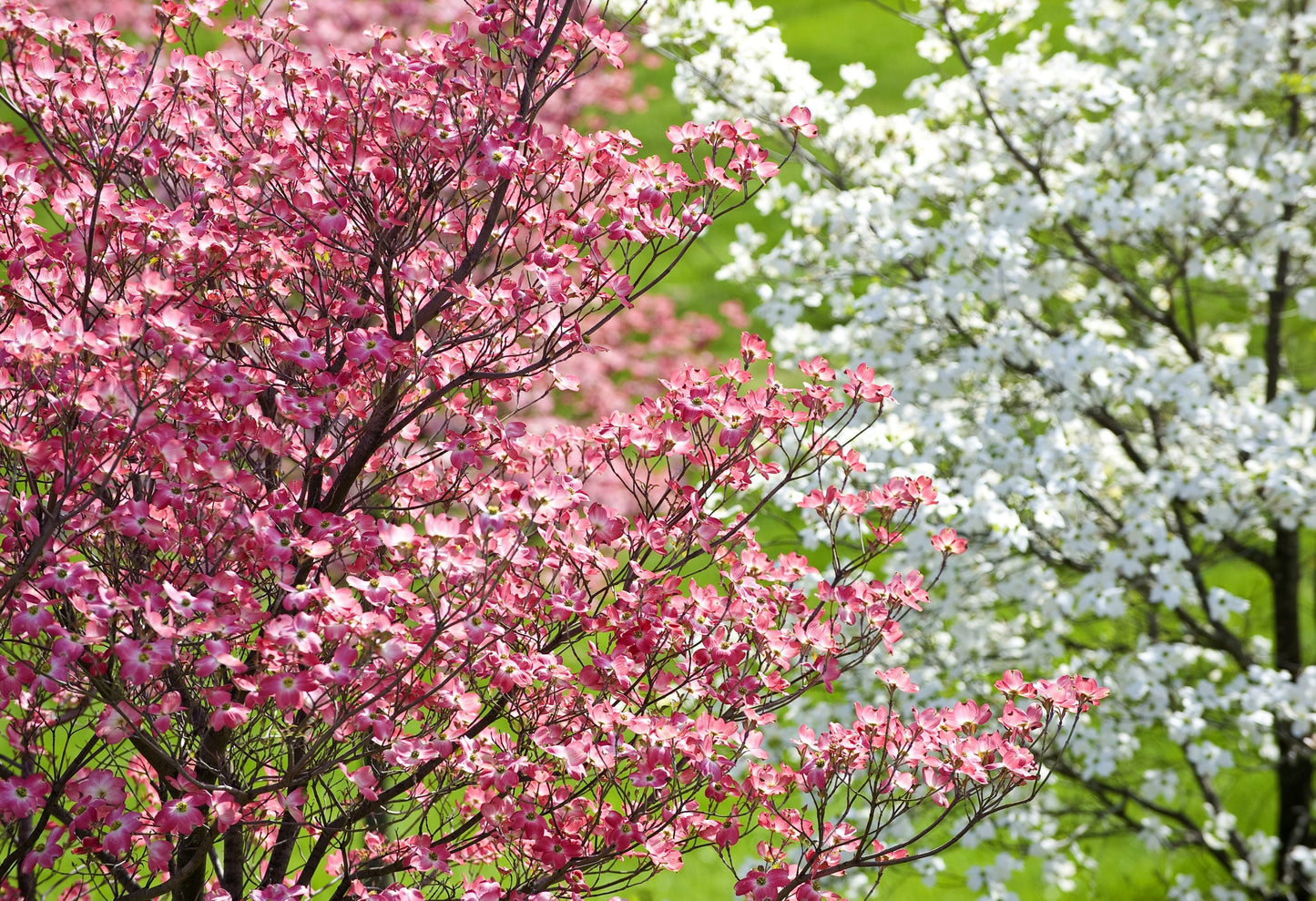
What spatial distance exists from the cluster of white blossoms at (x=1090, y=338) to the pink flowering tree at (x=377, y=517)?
220 cm

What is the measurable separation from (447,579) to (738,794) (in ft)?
3.02

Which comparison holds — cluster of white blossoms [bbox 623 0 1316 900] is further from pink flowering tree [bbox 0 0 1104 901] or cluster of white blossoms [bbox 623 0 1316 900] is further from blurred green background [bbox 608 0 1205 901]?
pink flowering tree [bbox 0 0 1104 901]

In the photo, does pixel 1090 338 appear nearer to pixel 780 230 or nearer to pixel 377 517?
pixel 377 517

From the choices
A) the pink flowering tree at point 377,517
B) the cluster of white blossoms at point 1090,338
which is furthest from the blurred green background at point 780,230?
the pink flowering tree at point 377,517

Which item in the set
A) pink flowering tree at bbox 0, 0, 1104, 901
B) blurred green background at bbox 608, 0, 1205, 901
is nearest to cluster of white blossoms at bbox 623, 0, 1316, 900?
blurred green background at bbox 608, 0, 1205, 901

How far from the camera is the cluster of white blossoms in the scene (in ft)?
17.3

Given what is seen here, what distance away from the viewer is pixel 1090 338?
206 inches

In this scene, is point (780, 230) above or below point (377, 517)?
above

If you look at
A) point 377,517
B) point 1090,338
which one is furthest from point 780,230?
point 377,517

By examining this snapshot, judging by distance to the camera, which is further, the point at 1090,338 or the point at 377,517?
the point at 1090,338

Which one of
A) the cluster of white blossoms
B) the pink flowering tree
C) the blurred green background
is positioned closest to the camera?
→ the pink flowering tree

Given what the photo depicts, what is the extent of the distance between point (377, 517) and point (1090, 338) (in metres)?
3.55

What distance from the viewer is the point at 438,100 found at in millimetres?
2785

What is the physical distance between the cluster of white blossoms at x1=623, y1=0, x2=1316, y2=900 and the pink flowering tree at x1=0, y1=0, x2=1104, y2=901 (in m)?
2.20
